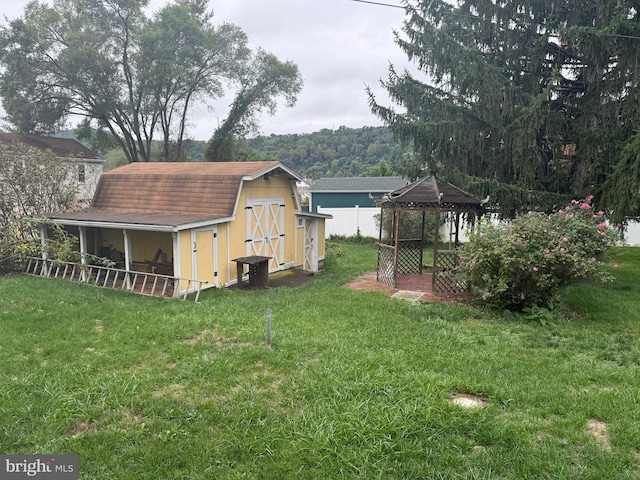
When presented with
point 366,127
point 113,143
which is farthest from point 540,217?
point 366,127

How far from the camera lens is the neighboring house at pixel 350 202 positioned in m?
21.8

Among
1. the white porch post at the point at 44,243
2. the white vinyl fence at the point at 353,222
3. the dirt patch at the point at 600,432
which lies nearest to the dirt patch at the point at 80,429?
the dirt patch at the point at 600,432

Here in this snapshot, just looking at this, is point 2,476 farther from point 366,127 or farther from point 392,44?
point 366,127

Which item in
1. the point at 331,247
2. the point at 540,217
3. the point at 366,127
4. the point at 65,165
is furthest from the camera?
the point at 366,127

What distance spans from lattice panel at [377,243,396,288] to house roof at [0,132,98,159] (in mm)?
19186

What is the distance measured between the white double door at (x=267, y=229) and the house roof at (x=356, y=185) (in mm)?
11224

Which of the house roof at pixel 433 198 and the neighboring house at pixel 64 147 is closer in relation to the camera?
the house roof at pixel 433 198

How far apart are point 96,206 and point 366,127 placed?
166ft

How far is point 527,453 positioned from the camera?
3596 mm

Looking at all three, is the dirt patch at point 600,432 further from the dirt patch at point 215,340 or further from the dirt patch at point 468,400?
the dirt patch at point 215,340

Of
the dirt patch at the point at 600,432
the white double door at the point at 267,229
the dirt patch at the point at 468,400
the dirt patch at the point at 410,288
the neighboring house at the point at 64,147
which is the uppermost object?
the neighboring house at the point at 64,147

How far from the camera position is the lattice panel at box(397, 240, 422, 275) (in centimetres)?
1326

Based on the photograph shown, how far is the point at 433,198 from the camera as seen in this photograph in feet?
33.7

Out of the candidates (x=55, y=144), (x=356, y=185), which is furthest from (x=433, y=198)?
(x=55, y=144)
